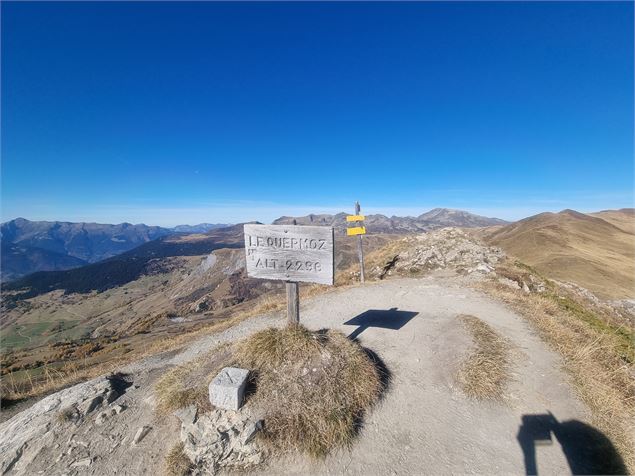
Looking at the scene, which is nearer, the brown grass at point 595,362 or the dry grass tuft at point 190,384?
the brown grass at point 595,362

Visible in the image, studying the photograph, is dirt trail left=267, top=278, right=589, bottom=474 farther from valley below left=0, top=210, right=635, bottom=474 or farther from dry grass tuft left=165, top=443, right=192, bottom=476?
dry grass tuft left=165, top=443, right=192, bottom=476

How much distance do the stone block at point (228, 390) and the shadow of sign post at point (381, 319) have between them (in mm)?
4419

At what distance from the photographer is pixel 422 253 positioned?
2031 centimetres

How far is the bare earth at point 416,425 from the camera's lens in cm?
468

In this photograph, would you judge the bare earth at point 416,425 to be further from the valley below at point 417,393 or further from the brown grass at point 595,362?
the brown grass at point 595,362

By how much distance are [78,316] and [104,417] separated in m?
221

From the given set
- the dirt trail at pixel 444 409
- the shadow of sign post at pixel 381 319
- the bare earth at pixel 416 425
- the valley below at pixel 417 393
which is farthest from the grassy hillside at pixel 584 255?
the bare earth at pixel 416 425

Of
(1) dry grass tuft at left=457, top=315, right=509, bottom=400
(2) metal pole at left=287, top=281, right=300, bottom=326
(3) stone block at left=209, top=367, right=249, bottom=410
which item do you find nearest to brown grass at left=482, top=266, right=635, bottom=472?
(1) dry grass tuft at left=457, top=315, right=509, bottom=400

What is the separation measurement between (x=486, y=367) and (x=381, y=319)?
4117mm

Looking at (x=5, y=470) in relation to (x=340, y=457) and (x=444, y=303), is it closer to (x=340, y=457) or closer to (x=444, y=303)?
(x=340, y=457)

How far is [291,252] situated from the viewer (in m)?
6.98

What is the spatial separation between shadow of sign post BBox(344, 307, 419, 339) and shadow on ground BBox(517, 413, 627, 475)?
4.45 metres

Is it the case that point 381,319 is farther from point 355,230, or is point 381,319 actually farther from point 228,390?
point 228,390

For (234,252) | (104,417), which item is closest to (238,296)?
(234,252)
